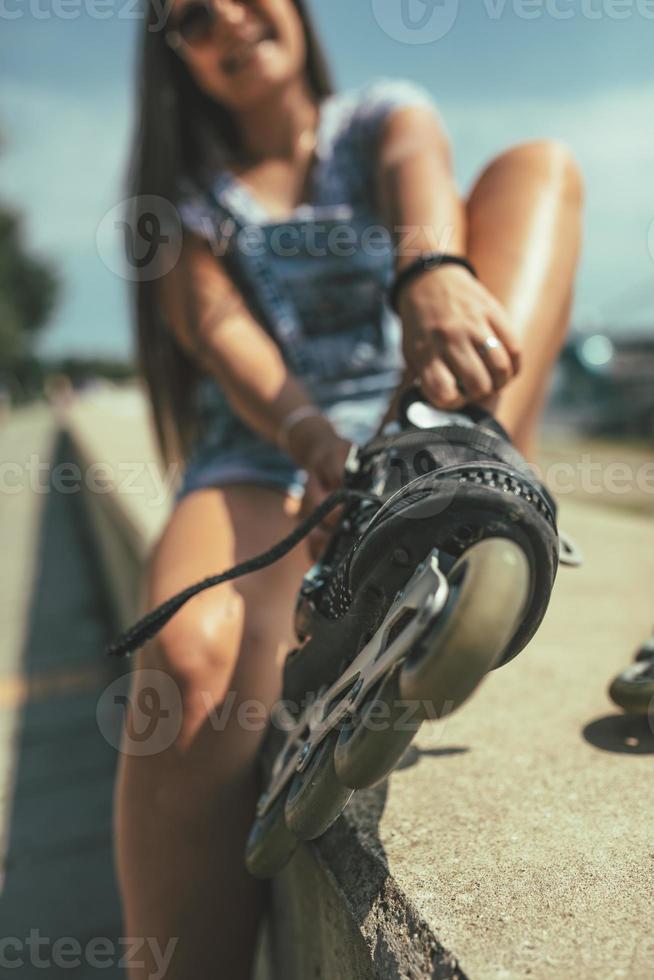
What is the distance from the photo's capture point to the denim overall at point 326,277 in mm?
1774

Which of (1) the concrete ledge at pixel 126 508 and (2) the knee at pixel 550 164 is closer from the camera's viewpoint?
(2) the knee at pixel 550 164

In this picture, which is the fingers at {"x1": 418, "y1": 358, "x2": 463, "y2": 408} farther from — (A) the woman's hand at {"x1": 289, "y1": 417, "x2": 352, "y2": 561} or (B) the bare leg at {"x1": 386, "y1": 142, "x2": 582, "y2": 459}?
(A) the woman's hand at {"x1": 289, "y1": 417, "x2": 352, "y2": 561}

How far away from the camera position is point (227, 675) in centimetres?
127

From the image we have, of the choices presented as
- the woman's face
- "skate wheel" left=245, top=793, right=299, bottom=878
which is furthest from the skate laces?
the woman's face

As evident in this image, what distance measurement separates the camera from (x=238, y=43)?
1.78 metres

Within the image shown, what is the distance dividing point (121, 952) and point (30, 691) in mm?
1621

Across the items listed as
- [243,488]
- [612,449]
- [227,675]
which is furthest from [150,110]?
[612,449]

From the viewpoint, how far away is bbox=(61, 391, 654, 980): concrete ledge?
2.60ft

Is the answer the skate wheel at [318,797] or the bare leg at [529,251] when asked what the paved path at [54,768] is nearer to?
the skate wheel at [318,797]

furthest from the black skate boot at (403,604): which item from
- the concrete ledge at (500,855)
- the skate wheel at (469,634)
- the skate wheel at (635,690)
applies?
the skate wheel at (635,690)

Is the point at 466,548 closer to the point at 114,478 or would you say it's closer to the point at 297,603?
the point at 297,603

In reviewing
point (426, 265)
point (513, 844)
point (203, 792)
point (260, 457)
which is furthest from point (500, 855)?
point (260, 457)

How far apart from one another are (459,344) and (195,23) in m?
1.04

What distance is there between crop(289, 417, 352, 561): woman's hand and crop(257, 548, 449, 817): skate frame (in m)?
0.26
